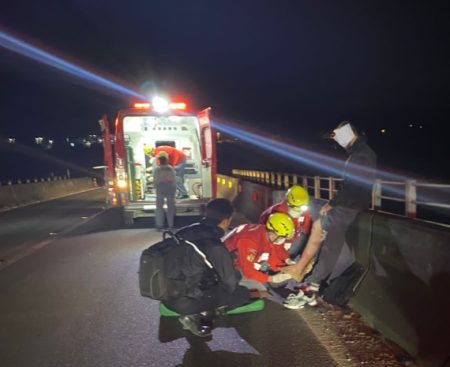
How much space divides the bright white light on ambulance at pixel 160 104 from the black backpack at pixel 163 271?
25.9 ft

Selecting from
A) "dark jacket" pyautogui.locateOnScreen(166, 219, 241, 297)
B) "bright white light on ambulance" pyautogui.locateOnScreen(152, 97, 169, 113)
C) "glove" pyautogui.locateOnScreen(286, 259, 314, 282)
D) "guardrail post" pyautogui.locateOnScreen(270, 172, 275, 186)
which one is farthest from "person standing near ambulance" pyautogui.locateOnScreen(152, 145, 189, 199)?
"dark jacket" pyautogui.locateOnScreen(166, 219, 241, 297)

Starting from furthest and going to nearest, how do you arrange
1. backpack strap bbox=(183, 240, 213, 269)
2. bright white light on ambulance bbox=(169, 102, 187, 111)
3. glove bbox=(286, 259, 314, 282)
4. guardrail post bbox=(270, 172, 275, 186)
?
guardrail post bbox=(270, 172, 275, 186) < bright white light on ambulance bbox=(169, 102, 187, 111) < glove bbox=(286, 259, 314, 282) < backpack strap bbox=(183, 240, 213, 269)

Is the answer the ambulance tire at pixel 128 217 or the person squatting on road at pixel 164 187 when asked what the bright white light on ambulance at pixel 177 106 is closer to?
the person squatting on road at pixel 164 187

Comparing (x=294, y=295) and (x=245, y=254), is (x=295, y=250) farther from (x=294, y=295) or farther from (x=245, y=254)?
(x=245, y=254)

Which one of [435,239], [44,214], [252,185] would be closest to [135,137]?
[252,185]

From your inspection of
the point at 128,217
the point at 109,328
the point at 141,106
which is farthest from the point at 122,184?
the point at 109,328

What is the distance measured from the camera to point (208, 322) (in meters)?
4.50

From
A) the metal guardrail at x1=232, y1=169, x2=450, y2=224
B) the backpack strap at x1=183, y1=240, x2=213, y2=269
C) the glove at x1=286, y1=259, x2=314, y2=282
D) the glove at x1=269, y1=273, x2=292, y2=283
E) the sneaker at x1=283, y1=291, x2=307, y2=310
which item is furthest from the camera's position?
the metal guardrail at x1=232, y1=169, x2=450, y2=224

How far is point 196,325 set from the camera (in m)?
4.43

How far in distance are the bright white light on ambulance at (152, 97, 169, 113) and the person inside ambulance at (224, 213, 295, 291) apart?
7.36 meters

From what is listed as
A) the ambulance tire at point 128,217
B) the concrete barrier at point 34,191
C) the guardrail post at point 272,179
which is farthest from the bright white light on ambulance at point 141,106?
the concrete barrier at point 34,191

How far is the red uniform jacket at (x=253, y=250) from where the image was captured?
4840 mm

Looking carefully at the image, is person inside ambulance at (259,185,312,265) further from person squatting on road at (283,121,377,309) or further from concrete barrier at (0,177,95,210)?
concrete barrier at (0,177,95,210)

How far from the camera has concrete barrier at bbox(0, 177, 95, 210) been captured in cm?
1970
